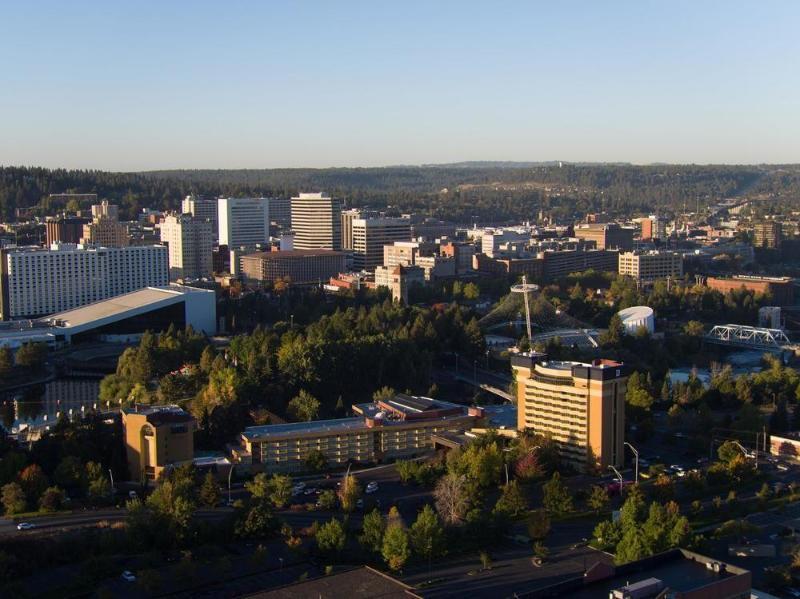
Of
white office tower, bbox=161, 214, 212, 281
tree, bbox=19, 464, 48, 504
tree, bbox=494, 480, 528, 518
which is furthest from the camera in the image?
white office tower, bbox=161, 214, 212, 281

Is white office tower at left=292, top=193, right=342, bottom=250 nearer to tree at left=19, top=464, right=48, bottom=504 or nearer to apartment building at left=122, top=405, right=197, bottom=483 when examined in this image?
apartment building at left=122, top=405, right=197, bottom=483

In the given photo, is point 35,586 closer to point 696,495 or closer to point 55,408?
point 696,495

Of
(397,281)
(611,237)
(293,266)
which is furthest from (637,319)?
(611,237)

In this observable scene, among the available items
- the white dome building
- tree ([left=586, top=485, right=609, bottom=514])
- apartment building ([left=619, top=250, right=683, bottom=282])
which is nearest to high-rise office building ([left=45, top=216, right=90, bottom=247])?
apartment building ([left=619, top=250, right=683, bottom=282])

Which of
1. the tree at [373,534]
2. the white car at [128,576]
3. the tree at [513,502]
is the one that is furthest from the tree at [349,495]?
the white car at [128,576]

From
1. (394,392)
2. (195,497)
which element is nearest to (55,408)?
(394,392)
